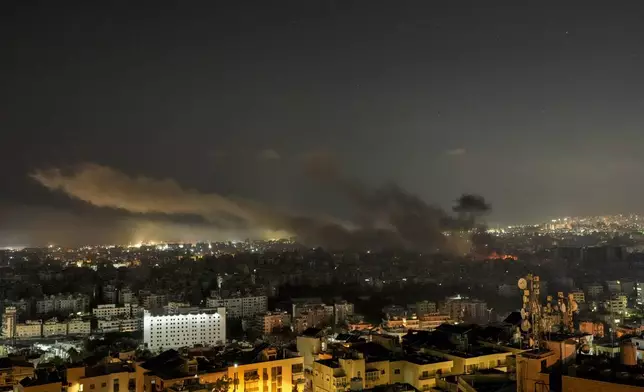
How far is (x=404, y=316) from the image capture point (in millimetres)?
14039

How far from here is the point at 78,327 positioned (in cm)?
1476

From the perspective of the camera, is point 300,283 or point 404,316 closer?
point 404,316

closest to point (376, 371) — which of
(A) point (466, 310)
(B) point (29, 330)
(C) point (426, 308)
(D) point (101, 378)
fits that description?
(D) point (101, 378)

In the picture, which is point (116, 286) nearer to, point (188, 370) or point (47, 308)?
point (47, 308)

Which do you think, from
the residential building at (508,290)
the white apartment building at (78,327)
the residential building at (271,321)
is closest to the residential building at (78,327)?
the white apartment building at (78,327)

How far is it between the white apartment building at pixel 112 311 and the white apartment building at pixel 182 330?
3.85 meters

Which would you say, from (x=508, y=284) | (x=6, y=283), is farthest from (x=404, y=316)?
(x=6, y=283)

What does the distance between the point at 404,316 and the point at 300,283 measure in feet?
27.2

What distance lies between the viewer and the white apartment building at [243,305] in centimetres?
1647

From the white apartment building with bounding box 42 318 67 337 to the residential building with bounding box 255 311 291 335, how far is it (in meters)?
4.74

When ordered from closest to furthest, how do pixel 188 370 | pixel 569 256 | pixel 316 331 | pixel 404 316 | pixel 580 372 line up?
pixel 580 372 < pixel 188 370 < pixel 316 331 < pixel 404 316 < pixel 569 256

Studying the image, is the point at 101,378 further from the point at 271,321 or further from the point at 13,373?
the point at 271,321

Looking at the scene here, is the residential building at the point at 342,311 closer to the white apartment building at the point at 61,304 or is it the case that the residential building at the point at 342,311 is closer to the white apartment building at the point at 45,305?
the white apartment building at the point at 61,304

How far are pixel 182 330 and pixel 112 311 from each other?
469cm
